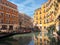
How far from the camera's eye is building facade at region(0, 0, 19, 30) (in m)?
38.1

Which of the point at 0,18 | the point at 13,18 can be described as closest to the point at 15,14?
the point at 13,18

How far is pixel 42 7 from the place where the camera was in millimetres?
49594

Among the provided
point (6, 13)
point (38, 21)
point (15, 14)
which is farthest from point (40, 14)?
point (6, 13)

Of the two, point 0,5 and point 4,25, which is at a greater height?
point 0,5

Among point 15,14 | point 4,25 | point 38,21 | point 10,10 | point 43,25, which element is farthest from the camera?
point 38,21

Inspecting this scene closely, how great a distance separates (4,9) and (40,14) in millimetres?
15712

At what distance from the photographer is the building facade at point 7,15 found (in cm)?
3812

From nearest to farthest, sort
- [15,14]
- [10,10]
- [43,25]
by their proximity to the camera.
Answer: [10,10] → [15,14] → [43,25]

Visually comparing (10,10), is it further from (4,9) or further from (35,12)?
(35,12)

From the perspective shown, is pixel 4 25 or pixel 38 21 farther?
pixel 38 21

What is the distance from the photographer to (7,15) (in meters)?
40.7

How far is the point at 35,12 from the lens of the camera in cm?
5519

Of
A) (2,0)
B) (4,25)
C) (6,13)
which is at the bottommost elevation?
(4,25)

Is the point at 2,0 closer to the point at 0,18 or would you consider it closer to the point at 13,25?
the point at 0,18
